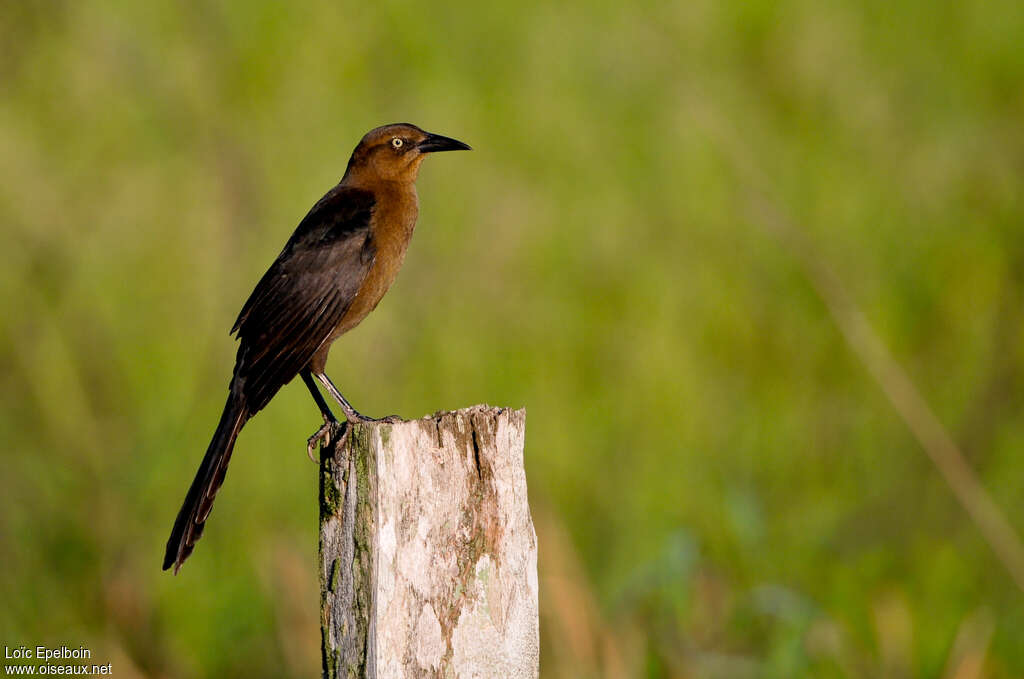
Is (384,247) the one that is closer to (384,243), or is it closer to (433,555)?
(384,243)

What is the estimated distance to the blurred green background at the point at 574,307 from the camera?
233 inches

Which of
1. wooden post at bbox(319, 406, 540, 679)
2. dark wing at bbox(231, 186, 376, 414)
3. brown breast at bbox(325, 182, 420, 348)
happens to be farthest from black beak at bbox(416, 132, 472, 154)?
wooden post at bbox(319, 406, 540, 679)

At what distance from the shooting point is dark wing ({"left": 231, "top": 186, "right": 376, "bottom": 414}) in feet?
12.5

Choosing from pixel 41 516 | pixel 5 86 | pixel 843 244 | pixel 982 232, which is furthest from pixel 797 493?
pixel 5 86

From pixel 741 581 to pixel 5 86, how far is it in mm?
5310

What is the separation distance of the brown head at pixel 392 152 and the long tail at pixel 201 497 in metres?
1.38

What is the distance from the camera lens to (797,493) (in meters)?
7.27

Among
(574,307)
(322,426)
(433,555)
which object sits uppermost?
(574,307)

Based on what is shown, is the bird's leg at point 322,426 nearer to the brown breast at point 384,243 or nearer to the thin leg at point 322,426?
the thin leg at point 322,426

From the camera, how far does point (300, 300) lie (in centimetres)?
398

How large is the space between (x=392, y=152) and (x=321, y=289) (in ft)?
2.93

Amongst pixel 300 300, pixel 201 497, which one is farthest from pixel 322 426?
pixel 201 497

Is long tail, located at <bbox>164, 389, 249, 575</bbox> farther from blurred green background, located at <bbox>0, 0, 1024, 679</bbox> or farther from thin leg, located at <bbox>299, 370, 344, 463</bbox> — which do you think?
blurred green background, located at <bbox>0, 0, 1024, 679</bbox>

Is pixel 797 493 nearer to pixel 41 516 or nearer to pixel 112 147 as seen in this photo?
pixel 41 516
